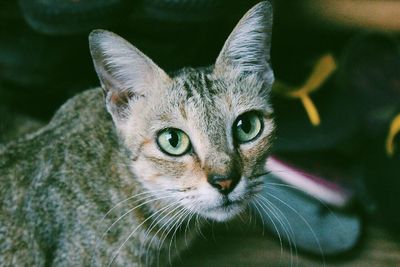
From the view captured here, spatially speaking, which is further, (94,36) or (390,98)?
(390,98)

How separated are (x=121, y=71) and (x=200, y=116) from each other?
0.50ft

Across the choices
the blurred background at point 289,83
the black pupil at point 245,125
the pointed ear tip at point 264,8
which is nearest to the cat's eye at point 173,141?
the black pupil at point 245,125

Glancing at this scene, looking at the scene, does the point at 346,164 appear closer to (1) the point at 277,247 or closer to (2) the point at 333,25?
(1) the point at 277,247

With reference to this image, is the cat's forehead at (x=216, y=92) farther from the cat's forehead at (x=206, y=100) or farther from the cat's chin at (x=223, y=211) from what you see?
the cat's chin at (x=223, y=211)

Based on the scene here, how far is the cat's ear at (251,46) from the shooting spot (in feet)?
3.39

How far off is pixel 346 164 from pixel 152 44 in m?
0.59

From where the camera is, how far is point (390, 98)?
1.56 metres

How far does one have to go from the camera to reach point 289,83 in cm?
164

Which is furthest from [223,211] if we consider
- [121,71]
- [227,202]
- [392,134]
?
[392,134]

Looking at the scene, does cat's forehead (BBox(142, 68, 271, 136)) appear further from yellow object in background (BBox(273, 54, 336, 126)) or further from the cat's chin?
yellow object in background (BBox(273, 54, 336, 126))

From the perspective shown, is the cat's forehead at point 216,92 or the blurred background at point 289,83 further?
the blurred background at point 289,83

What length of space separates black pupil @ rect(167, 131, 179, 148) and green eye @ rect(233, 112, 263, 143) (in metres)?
0.10

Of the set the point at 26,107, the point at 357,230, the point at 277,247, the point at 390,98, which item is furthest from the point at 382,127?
the point at 26,107

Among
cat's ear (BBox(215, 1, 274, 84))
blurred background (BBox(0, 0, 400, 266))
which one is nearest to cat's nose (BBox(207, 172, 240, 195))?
cat's ear (BBox(215, 1, 274, 84))
